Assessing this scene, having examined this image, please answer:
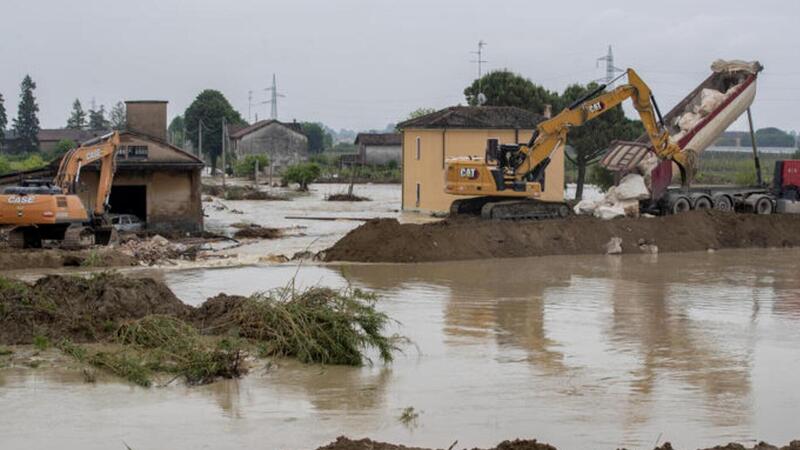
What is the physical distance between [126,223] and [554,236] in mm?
12821

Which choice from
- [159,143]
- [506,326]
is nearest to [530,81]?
[159,143]

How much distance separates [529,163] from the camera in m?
33.7

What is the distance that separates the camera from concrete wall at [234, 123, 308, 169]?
101m

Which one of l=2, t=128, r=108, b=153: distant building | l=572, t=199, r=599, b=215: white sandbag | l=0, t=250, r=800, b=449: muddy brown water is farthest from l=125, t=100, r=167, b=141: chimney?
l=2, t=128, r=108, b=153: distant building

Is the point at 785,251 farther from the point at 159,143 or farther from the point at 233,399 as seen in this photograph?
the point at 233,399

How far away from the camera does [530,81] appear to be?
63250 millimetres

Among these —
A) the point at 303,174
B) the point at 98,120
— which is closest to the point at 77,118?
the point at 98,120

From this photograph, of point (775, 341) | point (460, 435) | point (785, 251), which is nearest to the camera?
point (460, 435)

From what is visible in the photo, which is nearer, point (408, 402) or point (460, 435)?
point (460, 435)

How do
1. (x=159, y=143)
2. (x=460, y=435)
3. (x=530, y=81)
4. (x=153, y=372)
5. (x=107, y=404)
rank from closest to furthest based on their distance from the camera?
(x=460, y=435), (x=107, y=404), (x=153, y=372), (x=159, y=143), (x=530, y=81)

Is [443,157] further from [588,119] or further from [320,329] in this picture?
[320,329]

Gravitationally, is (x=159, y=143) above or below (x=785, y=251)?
above

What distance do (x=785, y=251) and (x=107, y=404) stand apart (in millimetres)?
23868

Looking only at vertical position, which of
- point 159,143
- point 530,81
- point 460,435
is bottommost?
point 460,435
